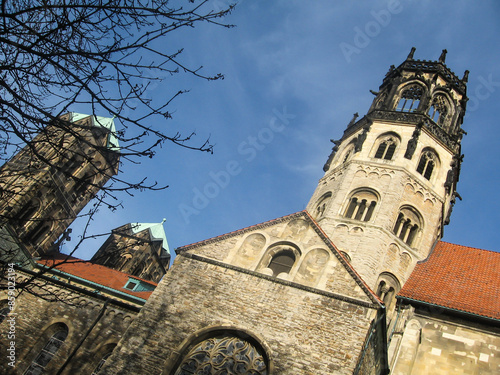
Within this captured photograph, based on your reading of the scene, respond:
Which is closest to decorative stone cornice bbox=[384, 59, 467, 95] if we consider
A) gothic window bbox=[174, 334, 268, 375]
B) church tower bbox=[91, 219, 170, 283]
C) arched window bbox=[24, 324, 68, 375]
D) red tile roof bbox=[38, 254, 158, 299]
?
red tile roof bbox=[38, 254, 158, 299]

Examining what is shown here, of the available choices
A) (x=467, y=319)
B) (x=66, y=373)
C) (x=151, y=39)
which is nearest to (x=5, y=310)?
(x=66, y=373)

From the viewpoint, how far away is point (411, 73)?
81.7ft

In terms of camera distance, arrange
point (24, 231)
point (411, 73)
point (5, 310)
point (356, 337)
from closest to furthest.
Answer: point (356, 337) < point (5, 310) < point (411, 73) < point (24, 231)

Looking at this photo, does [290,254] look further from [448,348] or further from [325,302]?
[448,348]

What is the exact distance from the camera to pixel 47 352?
46.4 feet

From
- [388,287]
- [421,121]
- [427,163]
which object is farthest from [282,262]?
[421,121]

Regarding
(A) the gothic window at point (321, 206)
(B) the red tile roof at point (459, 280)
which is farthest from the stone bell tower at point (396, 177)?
(B) the red tile roof at point (459, 280)

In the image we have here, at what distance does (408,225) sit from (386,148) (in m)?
4.28

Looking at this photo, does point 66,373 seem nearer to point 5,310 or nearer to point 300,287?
point 5,310

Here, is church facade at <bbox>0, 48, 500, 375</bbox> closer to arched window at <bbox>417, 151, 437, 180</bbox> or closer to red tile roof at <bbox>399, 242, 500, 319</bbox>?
red tile roof at <bbox>399, 242, 500, 319</bbox>

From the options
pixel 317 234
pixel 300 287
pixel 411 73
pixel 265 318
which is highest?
pixel 411 73

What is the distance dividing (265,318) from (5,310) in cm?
1076

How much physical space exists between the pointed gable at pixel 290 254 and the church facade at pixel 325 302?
3 centimetres

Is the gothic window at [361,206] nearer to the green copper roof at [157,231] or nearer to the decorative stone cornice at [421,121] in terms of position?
the decorative stone cornice at [421,121]
